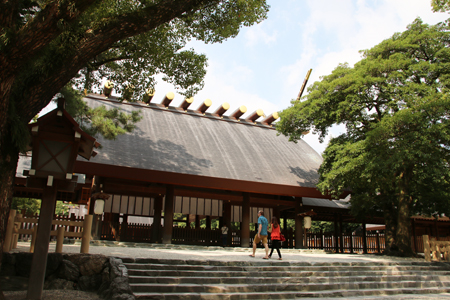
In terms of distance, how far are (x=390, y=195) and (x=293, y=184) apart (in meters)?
3.92

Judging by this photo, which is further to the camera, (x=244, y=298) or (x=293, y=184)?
(x=293, y=184)

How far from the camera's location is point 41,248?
5.32 metres

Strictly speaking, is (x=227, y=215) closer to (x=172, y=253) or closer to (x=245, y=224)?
(x=245, y=224)

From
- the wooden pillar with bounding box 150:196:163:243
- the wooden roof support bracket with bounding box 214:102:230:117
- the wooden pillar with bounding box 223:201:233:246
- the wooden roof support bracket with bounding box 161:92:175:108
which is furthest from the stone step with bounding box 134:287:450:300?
the wooden roof support bracket with bounding box 214:102:230:117

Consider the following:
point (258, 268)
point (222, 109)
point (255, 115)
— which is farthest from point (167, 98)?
point (258, 268)

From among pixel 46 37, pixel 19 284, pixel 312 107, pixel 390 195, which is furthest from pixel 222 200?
pixel 46 37

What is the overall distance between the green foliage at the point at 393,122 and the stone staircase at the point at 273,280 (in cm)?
359

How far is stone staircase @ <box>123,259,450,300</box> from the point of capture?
6199 mm

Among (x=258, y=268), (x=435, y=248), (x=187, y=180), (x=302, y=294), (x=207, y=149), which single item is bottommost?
(x=302, y=294)

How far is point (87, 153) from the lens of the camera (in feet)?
20.8

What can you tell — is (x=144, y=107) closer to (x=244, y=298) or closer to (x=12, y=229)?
(x=12, y=229)

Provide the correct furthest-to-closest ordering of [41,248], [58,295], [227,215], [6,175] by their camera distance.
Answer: [227,215] → [58,295] → [41,248] → [6,175]

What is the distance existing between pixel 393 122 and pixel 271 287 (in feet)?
23.7

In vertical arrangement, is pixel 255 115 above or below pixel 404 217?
above
